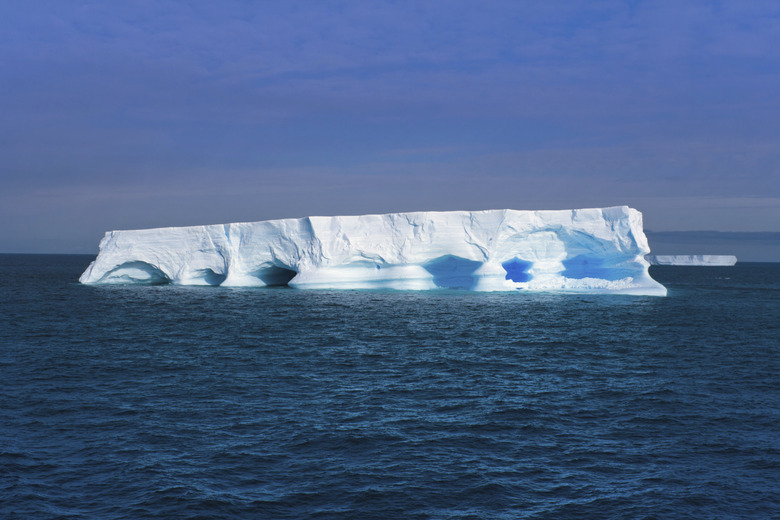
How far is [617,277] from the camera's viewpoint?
3125 cm

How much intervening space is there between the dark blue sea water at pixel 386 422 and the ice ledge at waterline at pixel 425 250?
1056 centimetres

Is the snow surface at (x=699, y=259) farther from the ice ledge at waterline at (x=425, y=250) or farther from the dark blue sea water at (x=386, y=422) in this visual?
the dark blue sea water at (x=386, y=422)

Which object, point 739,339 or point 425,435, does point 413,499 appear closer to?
point 425,435

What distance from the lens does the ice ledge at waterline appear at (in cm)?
2995

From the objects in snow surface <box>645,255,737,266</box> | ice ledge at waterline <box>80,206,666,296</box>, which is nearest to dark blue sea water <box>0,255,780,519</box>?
ice ledge at waterline <box>80,206,666,296</box>

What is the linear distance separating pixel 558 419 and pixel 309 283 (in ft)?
76.3

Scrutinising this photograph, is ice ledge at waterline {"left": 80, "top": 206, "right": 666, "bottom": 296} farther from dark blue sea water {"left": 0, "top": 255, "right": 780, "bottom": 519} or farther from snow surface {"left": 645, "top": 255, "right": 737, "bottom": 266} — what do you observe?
snow surface {"left": 645, "top": 255, "right": 737, "bottom": 266}

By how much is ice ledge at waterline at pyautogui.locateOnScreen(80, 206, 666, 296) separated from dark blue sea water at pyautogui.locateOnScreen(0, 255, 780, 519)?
34.6 ft

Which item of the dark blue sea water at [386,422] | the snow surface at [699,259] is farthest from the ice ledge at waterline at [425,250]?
the snow surface at [699,259]

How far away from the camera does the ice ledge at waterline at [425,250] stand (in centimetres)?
2995

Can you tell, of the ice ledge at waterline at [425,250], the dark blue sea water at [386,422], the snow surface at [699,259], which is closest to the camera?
the dark blue sea water at [386,422]

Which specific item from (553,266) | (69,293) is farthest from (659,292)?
(69,293)

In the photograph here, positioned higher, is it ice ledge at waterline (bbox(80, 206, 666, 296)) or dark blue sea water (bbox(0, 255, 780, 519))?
ice ledge at waterline (bbox(80, 206, 666, 296))

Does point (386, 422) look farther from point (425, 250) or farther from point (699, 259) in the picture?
point (699, 259)
